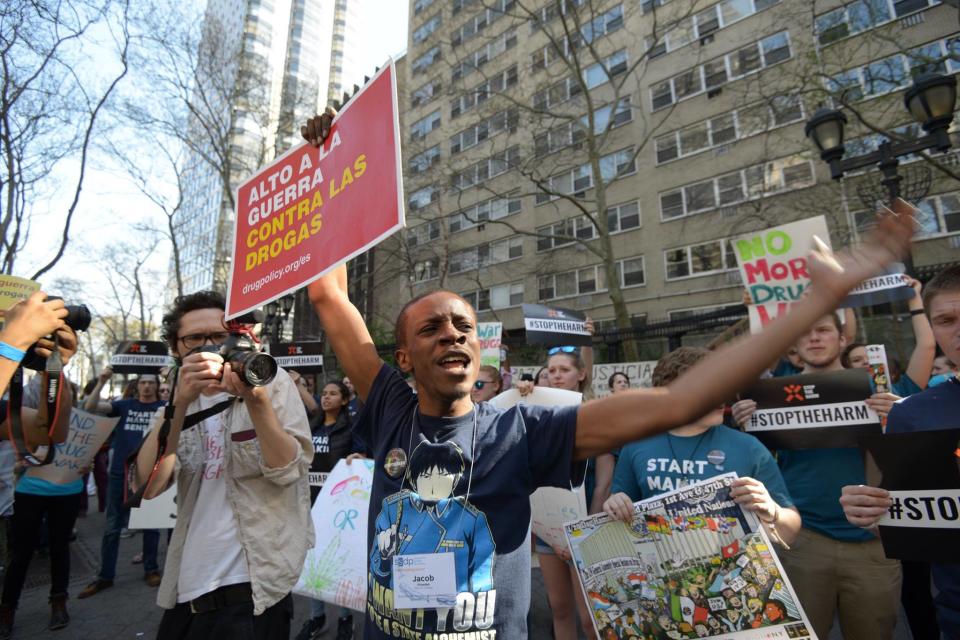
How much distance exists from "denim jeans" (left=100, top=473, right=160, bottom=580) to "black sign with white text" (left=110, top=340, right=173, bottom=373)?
9.99ft

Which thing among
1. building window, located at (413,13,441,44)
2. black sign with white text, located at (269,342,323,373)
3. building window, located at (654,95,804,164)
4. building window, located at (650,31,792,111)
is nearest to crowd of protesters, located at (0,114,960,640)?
black sign with white text, located at (269,342,323,373)

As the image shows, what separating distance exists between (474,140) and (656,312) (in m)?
15.6

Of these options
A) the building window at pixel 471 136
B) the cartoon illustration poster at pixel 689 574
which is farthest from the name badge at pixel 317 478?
the building window at pixel 471 136

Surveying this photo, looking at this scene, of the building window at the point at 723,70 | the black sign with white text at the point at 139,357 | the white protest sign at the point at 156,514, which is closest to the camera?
the white protest sign at the point at 156,514

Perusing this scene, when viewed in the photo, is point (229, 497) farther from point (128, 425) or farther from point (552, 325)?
point (128, 425)

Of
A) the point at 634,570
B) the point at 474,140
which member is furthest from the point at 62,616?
the point at 474,140

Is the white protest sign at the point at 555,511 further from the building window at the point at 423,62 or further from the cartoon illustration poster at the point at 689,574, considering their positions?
the building window at the point at 423,62

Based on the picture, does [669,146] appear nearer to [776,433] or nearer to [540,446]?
[776,433]

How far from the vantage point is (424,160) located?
30406 millimetres

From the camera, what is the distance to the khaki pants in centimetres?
257

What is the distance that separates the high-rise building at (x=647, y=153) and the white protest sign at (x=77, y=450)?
11371 mm

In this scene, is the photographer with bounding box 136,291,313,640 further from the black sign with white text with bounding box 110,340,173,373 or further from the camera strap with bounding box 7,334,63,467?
the black sign with white text with bounding box 110,340,173,373

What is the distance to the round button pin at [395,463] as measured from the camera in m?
1.66

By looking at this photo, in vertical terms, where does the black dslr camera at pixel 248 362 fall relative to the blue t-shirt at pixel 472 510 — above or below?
above
